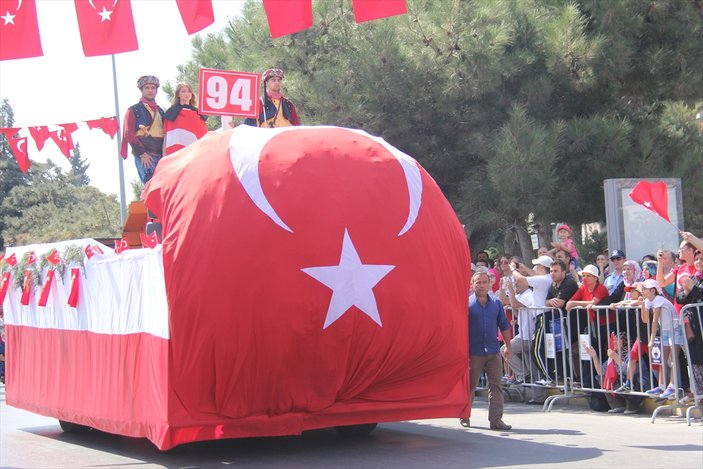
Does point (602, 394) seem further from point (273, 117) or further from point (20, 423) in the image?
point (20, 423)

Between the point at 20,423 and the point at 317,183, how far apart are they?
6400 millimetres

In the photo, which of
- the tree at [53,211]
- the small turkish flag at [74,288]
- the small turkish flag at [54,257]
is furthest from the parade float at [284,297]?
the tree at [53,211]

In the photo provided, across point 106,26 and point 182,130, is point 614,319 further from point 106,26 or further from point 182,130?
point 106,26

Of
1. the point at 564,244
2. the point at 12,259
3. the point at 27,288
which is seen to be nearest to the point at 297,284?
the point at 27,288


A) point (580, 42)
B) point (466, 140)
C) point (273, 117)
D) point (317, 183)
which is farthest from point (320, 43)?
point (317, 183)

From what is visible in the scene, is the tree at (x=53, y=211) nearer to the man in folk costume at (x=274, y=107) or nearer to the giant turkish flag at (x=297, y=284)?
the man in folk costume at (x=274, y=107)

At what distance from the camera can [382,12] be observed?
10.9m

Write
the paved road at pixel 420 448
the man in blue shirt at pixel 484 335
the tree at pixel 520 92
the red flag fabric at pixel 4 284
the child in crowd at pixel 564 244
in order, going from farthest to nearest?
1. the tree at pixel 520 92
2. the child in crowd at pixel 564 244
3. the red flag fabric at pixel 4 284
4. the man in blue shirt at pixel 484 335
5. the paved road at pixel 420 448

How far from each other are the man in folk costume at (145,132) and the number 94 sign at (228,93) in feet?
3.52

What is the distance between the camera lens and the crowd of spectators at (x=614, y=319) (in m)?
11.6

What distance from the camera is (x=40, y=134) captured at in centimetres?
2083

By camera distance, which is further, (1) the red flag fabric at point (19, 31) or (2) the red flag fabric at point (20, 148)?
(2) the red flag fabric at point (20, 148)

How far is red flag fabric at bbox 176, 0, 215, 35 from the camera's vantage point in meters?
10.4

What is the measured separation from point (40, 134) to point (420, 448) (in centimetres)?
1370
